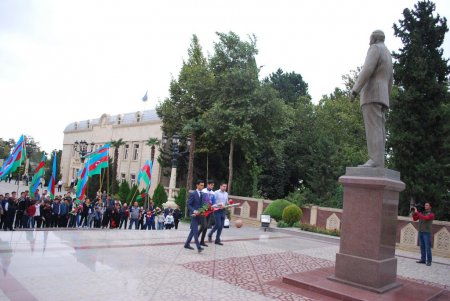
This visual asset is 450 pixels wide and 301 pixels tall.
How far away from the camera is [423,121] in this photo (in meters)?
18.3

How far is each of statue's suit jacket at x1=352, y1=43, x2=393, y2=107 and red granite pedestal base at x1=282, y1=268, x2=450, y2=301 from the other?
11.4 feet

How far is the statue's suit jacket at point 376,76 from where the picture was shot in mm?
7352

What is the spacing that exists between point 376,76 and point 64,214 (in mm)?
13637

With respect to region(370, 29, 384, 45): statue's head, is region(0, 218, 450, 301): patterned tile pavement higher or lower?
lower

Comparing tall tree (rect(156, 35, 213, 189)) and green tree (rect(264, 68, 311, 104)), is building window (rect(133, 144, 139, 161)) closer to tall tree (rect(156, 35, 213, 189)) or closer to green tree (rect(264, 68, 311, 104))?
tall tree (rect(156, 35, 213, 189))

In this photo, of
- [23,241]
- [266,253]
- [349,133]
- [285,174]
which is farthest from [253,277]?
[349,133]

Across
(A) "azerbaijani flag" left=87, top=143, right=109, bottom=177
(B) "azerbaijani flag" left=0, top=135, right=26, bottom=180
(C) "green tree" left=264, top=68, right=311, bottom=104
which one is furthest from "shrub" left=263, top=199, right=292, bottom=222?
(C) "green tree" left=264, top=68, right=311, bottom=104

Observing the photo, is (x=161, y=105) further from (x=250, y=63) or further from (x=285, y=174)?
(x=285, y=174)

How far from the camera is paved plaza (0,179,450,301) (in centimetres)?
546

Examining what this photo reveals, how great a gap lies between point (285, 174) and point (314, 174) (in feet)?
17.1

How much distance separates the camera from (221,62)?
27.5 m

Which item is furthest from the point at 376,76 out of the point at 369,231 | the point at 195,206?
the point at 195,206

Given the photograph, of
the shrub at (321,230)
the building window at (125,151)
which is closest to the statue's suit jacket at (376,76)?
the shrub at (321,230)

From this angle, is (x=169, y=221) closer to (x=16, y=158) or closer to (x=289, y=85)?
(x=16, y=158)
